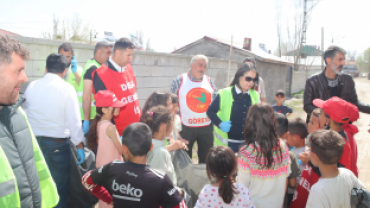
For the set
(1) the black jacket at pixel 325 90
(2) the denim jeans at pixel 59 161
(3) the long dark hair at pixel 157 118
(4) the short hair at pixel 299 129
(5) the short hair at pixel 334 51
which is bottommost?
(2) the denim jeans at pixel 59 161

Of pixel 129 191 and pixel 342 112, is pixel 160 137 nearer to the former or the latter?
pixel 129 191

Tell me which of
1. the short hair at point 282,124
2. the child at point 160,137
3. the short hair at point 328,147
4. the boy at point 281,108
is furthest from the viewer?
the boy at point 281,108

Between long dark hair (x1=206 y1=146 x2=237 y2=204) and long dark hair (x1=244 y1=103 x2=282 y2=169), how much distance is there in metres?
0.31

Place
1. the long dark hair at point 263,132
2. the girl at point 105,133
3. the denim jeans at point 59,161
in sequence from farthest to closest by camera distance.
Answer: the denim jeans at point 59,161, the girl at point 105,133, the long dark hair at point 263,132

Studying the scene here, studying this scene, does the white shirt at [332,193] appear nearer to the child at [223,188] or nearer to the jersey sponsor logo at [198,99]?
the child at [223,188]

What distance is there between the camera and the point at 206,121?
3.95m

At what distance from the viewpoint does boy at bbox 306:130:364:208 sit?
6.45 ft

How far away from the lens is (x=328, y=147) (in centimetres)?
204

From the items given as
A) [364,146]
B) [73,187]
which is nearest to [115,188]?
[73,187]

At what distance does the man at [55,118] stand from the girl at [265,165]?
5.97 ft

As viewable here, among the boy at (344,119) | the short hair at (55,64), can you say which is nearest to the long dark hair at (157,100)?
the short hair at (55,64)

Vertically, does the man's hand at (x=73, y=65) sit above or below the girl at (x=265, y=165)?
above

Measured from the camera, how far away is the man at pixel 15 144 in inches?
52.6

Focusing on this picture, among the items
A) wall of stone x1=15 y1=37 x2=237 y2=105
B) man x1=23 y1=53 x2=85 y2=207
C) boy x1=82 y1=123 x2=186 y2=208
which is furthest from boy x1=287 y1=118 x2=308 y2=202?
wall of stone x1=15 y1=37 x2=237 y2=105
